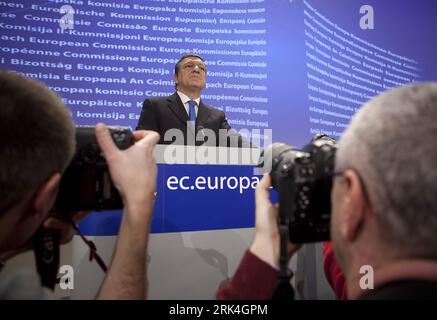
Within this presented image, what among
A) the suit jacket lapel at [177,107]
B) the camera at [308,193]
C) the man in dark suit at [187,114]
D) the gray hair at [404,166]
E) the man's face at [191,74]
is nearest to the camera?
the gray hair at [404,166]

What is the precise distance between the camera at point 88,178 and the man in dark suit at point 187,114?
2.86 ft

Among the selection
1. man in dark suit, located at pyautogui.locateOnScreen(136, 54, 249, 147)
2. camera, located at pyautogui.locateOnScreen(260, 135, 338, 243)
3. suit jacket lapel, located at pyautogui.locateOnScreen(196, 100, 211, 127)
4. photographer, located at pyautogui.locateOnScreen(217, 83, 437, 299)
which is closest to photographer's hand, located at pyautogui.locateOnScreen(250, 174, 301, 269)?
camera, located at pyautogui.locateOnScreen(260, 135, 338, 243)

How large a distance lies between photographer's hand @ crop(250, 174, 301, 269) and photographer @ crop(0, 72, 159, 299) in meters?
0.21

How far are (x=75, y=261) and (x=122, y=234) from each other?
511 mm

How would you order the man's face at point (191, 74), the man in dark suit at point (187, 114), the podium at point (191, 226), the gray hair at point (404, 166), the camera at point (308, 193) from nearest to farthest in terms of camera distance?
the gray hair at point (404, 166), the camera at point (308, 193), the podium at point (191, 226), the man in dark suit at point (187, 114), the man's face at point (191, 74)

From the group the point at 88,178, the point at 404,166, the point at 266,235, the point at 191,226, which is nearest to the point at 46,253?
the point at 88,178

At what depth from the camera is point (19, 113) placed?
1.59 ft

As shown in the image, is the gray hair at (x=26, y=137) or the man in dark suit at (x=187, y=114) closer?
the gray hair at (x=26, y=137)

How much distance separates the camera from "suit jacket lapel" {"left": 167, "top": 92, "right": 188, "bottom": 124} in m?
1.82

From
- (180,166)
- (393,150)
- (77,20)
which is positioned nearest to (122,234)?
(393,150)

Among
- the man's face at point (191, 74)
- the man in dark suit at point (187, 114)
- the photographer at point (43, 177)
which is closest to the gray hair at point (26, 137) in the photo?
the photographer at point (43, 177)

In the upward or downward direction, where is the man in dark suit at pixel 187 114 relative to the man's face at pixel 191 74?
downward

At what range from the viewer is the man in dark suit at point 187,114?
1.69m

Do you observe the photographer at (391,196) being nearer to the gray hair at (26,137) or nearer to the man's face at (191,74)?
the gray hair at (26,137)
